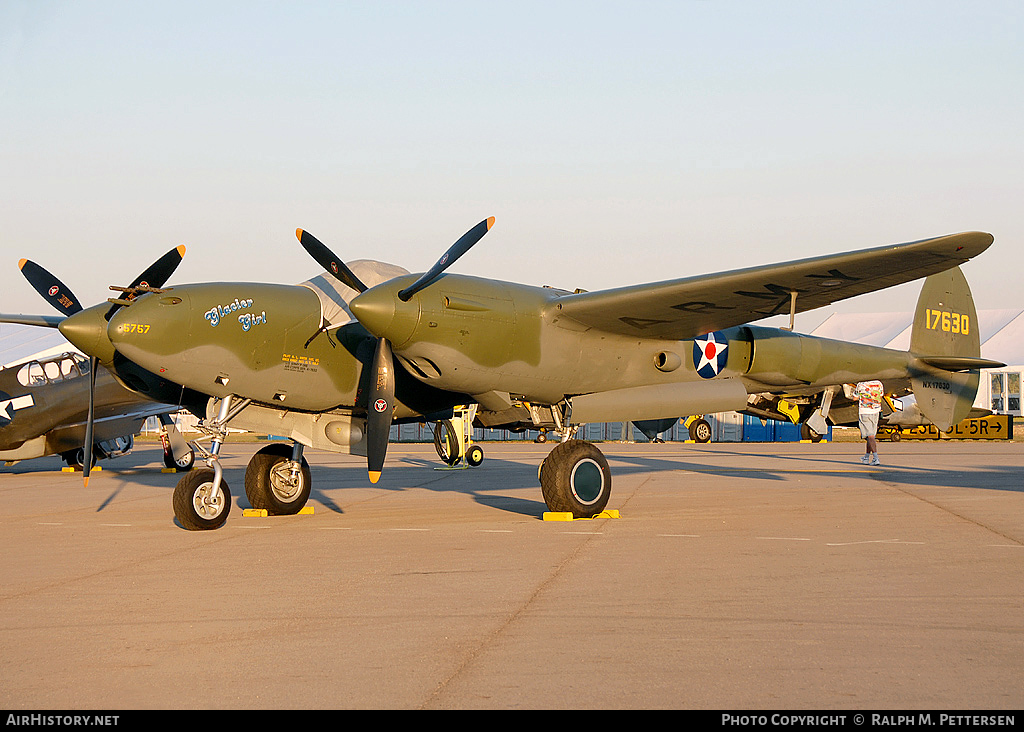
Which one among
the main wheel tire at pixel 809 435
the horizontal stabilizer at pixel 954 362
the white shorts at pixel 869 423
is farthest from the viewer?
the main wheel tire at pixel 809 435

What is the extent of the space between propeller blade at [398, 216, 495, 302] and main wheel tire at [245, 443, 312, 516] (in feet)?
13.7

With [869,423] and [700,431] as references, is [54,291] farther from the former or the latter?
[700,431]

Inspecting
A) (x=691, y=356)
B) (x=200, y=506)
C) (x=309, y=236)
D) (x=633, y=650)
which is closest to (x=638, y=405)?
(x=691, y=356)

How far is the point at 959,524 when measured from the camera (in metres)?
11.4

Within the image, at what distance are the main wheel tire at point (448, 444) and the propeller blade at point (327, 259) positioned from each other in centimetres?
1298

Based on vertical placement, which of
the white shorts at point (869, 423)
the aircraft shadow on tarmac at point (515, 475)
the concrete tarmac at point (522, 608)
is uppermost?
the white shorts at point (869, 423)

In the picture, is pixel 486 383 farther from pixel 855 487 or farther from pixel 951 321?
pixel 951 321

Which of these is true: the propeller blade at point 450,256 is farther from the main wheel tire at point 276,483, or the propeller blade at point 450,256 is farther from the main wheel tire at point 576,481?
the main wheel tire at point 276,483

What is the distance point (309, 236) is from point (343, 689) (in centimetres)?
908

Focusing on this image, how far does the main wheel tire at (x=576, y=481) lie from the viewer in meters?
12.5

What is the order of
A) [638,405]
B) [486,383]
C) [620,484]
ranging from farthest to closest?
[620,484], [638,405], [486,383]

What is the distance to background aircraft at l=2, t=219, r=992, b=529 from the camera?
38.2 feet

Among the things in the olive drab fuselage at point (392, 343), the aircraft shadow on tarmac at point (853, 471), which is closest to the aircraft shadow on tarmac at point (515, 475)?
the aircraft shadow on tarmac at point (853, 471)

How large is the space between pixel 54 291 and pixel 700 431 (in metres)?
37.4
